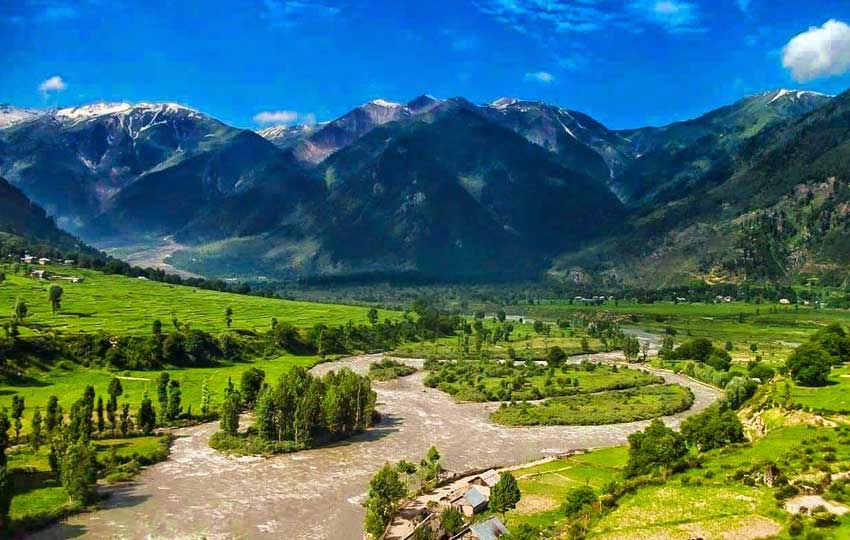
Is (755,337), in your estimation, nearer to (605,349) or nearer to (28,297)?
(605,349)

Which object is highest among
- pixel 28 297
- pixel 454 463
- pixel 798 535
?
pixel 28 297

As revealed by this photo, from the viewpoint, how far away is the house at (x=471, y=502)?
58.4 metres

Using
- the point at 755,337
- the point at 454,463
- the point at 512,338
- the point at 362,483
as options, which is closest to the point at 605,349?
the point at 512,338

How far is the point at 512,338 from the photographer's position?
197 m

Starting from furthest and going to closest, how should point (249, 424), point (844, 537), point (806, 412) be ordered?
point (249, 424), point (806, 412), point (844, 537)

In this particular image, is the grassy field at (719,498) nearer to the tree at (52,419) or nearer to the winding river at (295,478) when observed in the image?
the winding river at (295,478)

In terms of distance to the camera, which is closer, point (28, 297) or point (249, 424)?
point (249, 424)

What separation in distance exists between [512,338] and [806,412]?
433 feet

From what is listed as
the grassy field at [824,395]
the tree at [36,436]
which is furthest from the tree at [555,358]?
the tree at [36,436]

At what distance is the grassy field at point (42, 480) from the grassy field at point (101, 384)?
10511 mm

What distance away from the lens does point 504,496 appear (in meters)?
57.2

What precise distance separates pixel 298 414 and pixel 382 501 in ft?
97.6

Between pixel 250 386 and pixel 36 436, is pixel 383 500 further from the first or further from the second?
pixel 250 386

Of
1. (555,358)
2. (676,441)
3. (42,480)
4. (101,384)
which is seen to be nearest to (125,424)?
(42,480)
